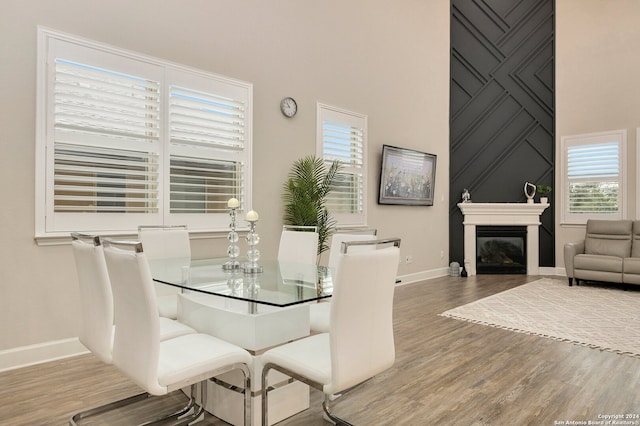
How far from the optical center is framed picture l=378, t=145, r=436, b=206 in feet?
20.0

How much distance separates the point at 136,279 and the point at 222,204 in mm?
2593

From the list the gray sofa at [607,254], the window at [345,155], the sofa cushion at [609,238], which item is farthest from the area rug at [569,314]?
the window at [345,155]

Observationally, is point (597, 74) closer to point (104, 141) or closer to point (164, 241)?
point (164, 241)

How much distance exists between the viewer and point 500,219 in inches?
296

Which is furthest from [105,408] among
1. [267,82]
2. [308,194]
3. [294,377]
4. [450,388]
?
[267,82]

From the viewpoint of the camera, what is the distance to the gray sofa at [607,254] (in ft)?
19.6

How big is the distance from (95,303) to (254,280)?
0.83 meters

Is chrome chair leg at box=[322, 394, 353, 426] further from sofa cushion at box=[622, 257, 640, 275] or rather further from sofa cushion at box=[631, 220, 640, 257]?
sofa cushion at box=[631, 220, 640, 257]

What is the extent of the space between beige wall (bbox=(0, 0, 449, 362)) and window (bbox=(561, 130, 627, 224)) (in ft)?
7.47

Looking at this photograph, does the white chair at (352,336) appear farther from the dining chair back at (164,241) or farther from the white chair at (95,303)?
the dining chair back at (164,241)

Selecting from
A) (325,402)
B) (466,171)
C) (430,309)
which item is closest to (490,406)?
(325,402)

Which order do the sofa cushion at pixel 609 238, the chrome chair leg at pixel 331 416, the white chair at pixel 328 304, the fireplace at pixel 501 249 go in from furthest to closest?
the fireplace at pixel 501 249 < the sofa cushion at pixel 609 238 < the white chair at pixel 328 304 < the chrome chair leg at pixel 331 416

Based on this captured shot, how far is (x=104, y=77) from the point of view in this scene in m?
3.39

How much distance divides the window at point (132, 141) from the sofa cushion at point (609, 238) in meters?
5.68
